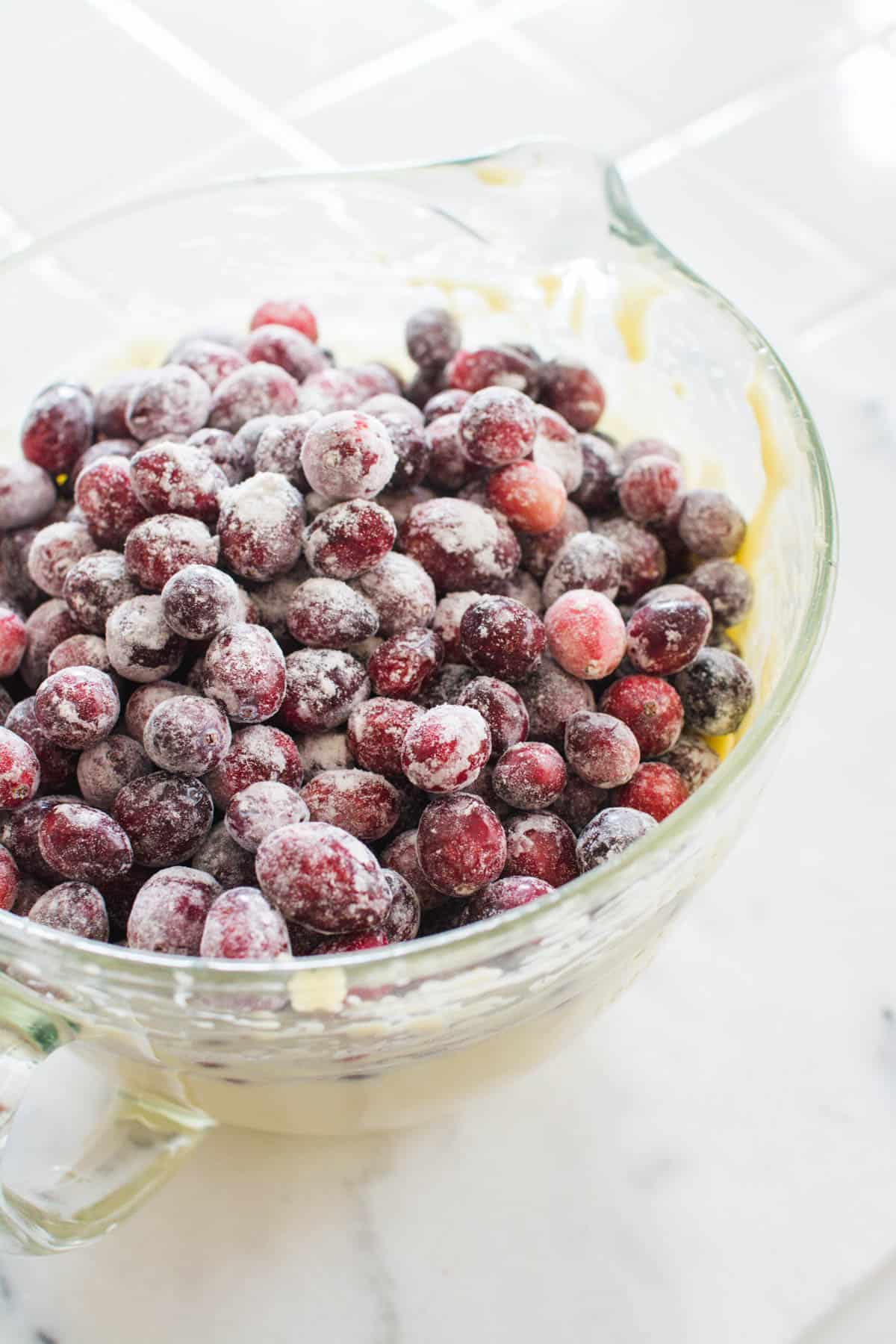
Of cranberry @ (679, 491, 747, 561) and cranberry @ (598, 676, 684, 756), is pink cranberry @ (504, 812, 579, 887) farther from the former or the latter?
cranberry @ (679, 491, 747, 561)

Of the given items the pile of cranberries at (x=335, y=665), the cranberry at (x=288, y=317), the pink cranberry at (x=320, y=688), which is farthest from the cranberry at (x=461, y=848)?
the cranberry at (x=288, y=317)

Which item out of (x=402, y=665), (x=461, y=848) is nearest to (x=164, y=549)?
(x=402, y=665)

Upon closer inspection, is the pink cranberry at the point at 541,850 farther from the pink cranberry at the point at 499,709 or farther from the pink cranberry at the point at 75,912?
the pink cranberry at the point at 75,912

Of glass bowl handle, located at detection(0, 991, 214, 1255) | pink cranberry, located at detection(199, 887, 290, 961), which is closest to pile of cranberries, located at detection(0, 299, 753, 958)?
pink cranberry, located at detection(199, 887, 290, 961)

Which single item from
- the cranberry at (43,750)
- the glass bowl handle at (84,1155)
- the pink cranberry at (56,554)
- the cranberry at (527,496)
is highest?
the cranberry at (527,496)

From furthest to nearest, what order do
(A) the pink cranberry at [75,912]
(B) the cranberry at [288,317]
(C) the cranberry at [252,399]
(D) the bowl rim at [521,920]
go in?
(B) the cranberry at [288,317], (C) the cranberry at [252,399], (A) the pink cranberry at [75,912], (D) the bowl rim at [521,920]

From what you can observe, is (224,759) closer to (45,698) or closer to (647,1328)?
(45,698)
